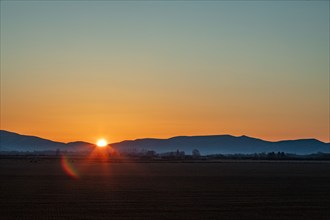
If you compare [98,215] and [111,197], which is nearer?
[98,215]

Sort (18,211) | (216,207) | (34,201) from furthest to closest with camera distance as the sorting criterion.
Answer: (34,201) → (216,207) → (18,211)

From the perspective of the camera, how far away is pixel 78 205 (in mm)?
27734

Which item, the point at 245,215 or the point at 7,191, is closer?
the point at 245,215

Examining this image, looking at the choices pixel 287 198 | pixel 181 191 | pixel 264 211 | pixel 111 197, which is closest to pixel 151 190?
pixel 181 191

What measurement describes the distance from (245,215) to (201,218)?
2.30m

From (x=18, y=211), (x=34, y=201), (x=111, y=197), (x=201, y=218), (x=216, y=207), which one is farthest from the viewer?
(x=111, y=197)

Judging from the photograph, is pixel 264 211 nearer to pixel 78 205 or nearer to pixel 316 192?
pixel 78 205

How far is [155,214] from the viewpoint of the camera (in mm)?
24359

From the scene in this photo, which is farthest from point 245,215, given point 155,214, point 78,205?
point 78,205

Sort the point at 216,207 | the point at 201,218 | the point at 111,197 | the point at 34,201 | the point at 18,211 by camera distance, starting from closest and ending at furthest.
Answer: the point at 201,218 → the point at 18,211 → the point at 216,207 → the point at 34,201 → the point at 111,197

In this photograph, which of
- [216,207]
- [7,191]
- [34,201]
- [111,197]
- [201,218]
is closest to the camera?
[201,218]

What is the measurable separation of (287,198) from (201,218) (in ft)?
36.4

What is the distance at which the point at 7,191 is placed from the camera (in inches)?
1409

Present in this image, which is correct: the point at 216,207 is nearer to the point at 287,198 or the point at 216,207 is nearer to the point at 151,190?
the point at 287,198
